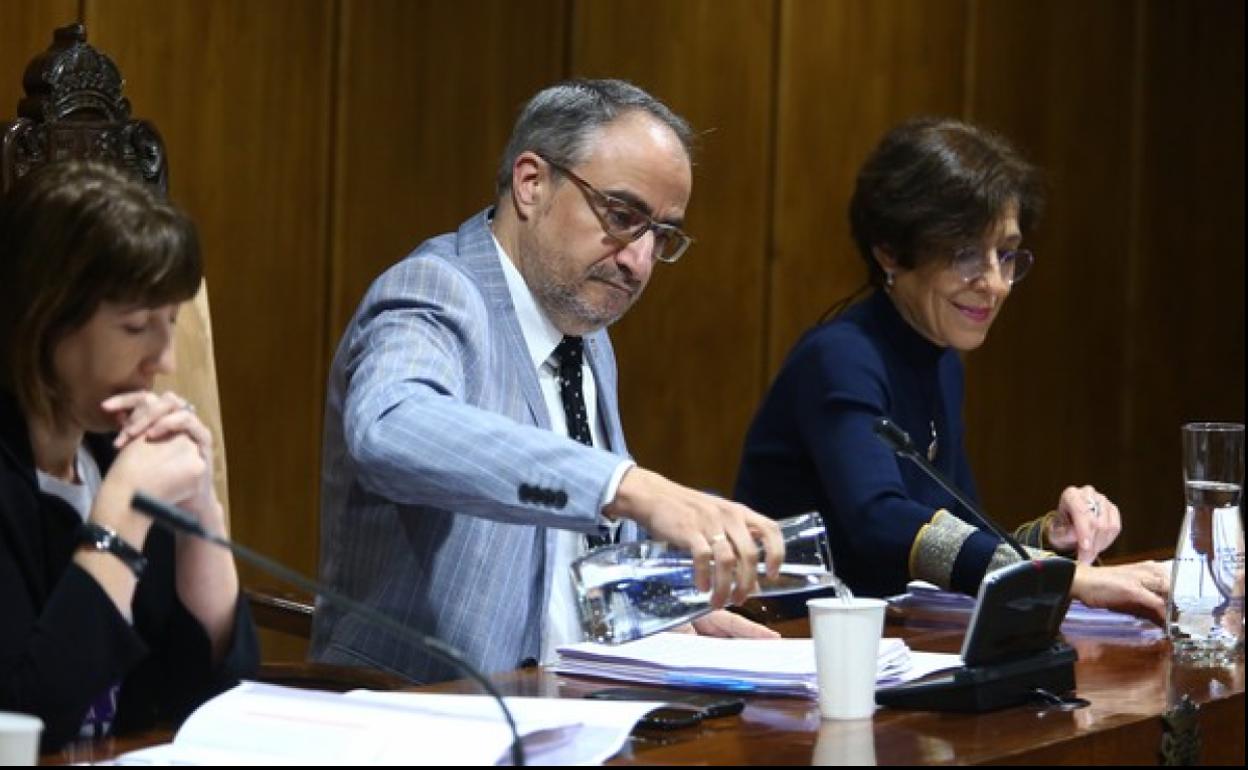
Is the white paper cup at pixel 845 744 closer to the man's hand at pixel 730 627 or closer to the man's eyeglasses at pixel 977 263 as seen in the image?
the man's hand at pixel 730 627

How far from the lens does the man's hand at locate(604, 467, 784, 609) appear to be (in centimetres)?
217

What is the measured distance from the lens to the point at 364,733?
6.08 feet

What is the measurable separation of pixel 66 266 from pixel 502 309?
2.84 feet

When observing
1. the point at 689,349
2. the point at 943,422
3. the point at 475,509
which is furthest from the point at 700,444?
the point at 475,509

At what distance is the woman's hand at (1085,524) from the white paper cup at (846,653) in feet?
4.03

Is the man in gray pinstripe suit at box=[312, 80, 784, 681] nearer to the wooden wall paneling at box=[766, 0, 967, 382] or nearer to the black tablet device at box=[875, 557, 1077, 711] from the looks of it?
the black tablet device at box=[875, 557, 1077, 711]

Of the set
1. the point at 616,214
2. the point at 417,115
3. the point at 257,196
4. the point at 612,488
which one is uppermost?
Answer: the point at 417,115

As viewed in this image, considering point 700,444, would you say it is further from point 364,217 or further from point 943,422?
point 943,422

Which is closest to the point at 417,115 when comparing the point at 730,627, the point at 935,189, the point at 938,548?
the point at 935,189

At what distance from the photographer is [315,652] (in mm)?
2857

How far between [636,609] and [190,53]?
6.71ft

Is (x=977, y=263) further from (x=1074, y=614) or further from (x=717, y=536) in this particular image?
(x=717, y=536)

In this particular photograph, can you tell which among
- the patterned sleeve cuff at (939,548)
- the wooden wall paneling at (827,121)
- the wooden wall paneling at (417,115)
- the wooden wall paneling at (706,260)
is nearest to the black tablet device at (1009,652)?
the patterned sleeve cuff at (939,548)

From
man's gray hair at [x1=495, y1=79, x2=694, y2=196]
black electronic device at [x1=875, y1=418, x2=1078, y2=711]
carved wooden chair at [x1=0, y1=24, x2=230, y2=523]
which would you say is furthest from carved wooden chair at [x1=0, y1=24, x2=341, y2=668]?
black electronic device at [x1=875, y1=418, x2=1078, y2=711]
